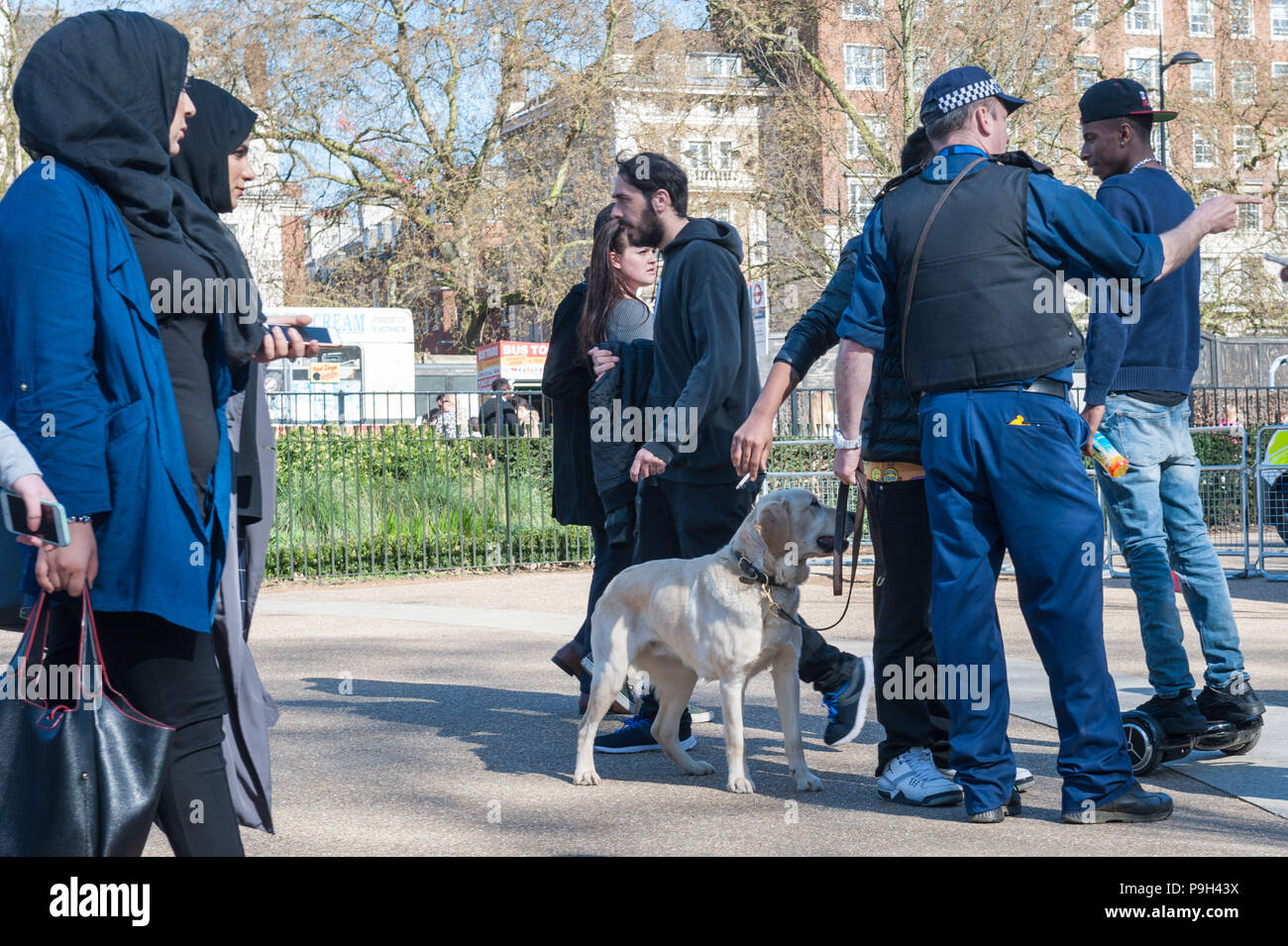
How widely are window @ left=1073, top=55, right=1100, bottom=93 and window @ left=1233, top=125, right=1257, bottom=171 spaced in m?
A: 3.91

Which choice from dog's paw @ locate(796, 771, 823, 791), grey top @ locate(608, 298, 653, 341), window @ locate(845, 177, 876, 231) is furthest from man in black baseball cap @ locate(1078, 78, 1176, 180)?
window @ locate(845, 177, 876, 231)

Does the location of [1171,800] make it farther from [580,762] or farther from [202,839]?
[202,839]

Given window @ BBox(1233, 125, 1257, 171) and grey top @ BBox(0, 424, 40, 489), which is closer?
grey top @ BBox(0, 424, 40, 489)

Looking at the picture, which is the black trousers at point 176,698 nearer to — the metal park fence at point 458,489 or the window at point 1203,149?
the metal park fence at point 458,489

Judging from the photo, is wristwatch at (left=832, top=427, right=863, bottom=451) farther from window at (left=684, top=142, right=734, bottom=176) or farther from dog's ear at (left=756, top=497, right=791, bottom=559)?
window at (left=684, top=142, right=734, bottom=176)

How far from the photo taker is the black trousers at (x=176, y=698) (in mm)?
2799

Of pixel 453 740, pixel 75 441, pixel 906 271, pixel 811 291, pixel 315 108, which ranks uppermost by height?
pixel 315 108

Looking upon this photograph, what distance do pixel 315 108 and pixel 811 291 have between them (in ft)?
36.3

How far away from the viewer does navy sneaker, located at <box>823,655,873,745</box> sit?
532cm

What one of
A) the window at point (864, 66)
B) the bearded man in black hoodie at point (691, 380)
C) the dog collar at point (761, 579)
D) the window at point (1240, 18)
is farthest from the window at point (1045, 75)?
the dog collar at point (761, 579)

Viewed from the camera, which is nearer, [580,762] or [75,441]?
[75,441]

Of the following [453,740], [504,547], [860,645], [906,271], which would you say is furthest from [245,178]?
[504,547]

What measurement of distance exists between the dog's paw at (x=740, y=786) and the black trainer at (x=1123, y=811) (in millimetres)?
1097

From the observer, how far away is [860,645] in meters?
8.47
